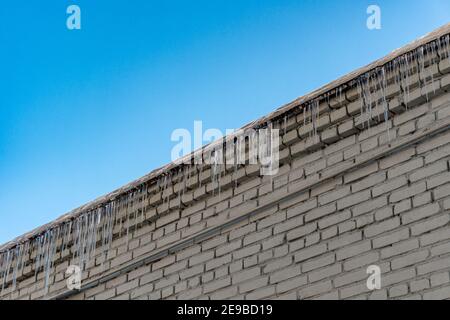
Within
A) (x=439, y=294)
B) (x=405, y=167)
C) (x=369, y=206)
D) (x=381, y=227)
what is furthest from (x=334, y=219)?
(x=439, y=294)

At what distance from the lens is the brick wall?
17.0 feet

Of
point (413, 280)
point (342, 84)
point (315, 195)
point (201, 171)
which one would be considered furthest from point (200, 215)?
point (413, 280)

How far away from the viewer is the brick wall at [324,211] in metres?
5.18

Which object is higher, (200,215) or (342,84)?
(342,84)

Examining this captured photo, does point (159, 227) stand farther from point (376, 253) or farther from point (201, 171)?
point (376, 253)

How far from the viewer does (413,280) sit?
16.4 ft

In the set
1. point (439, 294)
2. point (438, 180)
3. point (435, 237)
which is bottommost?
point (439, 294)

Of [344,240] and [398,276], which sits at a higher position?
[344,240]

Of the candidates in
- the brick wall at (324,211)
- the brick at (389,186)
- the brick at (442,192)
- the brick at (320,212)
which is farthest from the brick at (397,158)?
the brick at (320,212)

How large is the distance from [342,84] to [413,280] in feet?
4.75

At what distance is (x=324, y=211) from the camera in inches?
223

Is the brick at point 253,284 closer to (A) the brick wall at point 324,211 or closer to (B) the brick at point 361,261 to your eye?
(A) the brick wall at point 324,211

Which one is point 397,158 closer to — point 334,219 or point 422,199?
point 422,199

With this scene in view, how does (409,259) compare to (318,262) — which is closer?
(409,259)
